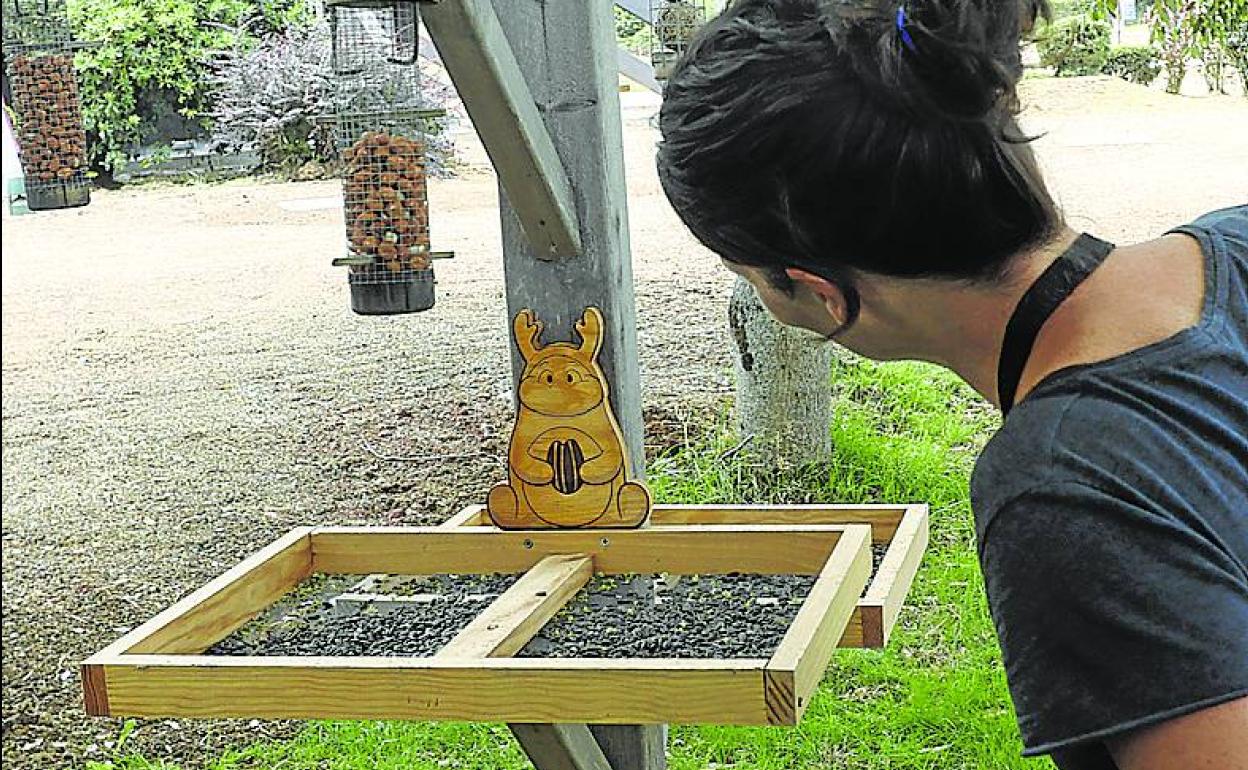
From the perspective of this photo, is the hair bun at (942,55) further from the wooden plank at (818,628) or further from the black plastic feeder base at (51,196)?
the black plastic feeder base at (51,196)

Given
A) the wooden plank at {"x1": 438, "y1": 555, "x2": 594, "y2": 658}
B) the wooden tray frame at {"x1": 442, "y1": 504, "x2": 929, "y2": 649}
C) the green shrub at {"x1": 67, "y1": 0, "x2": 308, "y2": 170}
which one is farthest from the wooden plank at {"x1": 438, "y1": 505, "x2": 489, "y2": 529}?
the green shrub at {"x1": 67, "y1": 0, "x2": 308, "y2": 170}

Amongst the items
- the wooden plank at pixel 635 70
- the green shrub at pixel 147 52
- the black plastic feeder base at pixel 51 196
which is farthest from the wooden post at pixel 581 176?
the green shrub at pixel 147 52

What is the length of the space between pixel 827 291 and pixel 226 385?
11.5 feet

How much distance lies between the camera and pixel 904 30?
2.93 ft

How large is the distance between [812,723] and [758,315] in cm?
96

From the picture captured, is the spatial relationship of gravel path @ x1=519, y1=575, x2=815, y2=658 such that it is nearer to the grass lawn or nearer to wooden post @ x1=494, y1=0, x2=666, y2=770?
wooden post @ x1=494, y1=0, x2=666, y2=770

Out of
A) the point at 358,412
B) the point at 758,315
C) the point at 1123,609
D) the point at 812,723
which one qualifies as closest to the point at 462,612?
the point at 1123,609

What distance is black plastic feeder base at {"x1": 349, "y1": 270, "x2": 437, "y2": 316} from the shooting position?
2.49 metres

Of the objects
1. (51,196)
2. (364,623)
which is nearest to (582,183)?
(364,623)

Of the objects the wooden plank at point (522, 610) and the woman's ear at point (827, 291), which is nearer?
the woman's ear at point (827, 291)

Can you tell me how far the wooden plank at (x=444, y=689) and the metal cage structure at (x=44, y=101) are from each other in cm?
163

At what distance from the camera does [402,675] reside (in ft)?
4.52

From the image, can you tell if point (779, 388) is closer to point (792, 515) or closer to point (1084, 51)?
point (792, 515)

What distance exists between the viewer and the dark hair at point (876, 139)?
88cm
